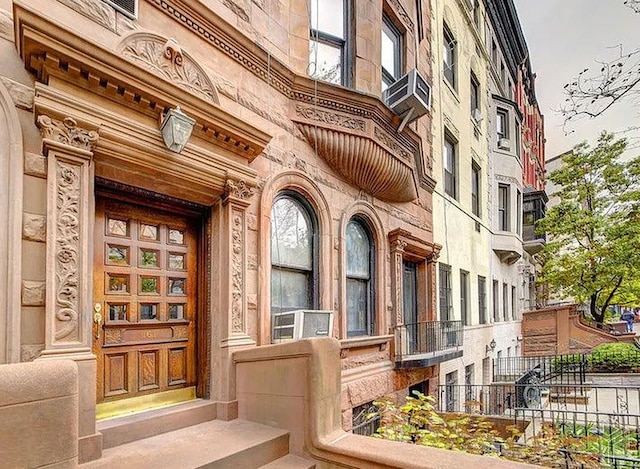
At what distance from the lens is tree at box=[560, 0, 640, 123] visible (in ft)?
12.5

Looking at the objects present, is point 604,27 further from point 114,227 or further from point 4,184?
point 4,184

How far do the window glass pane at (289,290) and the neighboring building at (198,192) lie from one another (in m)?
0.03

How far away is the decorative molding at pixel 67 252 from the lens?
10.3ft

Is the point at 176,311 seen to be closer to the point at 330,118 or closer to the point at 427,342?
the point at 330,118

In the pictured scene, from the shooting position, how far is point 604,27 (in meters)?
5.91

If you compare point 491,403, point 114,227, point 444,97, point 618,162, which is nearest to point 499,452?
point 114,227

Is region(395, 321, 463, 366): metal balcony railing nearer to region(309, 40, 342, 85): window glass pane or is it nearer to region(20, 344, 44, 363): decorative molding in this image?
region(309, 40, 342, 85): window glass pane

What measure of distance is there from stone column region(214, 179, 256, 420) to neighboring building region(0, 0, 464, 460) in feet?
0.06

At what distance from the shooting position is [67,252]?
3.22 metres

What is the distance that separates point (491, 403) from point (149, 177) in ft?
38.4

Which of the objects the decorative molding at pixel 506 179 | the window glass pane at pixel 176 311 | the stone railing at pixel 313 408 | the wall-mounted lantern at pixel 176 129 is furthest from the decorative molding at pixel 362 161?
the decorative molding at pixel 506 179

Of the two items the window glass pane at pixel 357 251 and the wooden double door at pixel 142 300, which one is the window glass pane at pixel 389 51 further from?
the wooden double door at pixel 142 300

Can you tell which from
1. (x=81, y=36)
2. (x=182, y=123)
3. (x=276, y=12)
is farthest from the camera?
(x=276, y=12)

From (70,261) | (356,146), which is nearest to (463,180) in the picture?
(356,146)
